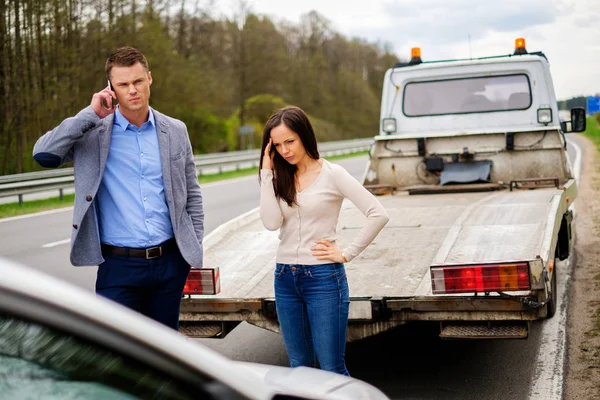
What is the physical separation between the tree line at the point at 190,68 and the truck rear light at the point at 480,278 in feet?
75.2

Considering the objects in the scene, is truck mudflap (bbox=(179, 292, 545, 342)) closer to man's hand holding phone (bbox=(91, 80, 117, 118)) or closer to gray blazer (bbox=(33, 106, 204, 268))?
gray blazer (bbox=(33, 106, 204, 268))

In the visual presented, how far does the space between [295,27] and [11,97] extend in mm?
54667

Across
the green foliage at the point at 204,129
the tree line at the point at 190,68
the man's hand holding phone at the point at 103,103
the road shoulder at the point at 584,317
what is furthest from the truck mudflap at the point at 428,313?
the green foliage at the point at 204,129

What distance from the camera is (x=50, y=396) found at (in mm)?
1824

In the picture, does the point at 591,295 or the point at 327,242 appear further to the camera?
the point at 591,295

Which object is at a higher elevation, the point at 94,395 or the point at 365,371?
the point at 94,395

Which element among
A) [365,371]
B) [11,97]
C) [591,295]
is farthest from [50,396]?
Answer: [11,97]

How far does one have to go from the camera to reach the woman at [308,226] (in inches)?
157

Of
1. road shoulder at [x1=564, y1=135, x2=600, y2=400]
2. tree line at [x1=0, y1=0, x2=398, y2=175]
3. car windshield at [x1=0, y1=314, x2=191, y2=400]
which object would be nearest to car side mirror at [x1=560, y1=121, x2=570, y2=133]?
road shoulder at [x1=564, y1=135, x2=600, y2=400]

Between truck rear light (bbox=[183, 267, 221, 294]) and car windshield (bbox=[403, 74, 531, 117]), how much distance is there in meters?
5.74

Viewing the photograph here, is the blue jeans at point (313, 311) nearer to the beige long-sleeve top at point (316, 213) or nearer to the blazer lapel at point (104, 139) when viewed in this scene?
the beige long-sleeve top at point (316, 213)

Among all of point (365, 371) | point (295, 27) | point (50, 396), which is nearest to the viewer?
point (50, 396)

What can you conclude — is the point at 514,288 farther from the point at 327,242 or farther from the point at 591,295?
the point at 591,295

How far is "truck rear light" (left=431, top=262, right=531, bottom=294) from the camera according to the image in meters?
4.71
